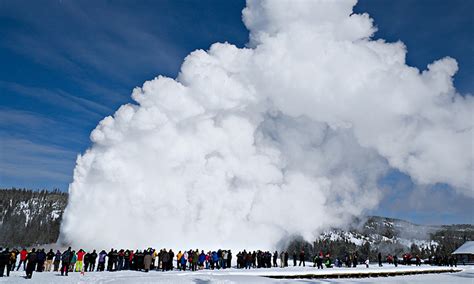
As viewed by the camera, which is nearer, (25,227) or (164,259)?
(164,259)

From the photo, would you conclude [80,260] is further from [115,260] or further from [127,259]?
[127,259]

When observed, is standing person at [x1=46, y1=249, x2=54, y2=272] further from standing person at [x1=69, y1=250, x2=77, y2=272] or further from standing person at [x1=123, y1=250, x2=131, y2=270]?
standing person at [x1=123, y1=250, x2=131, y2=270]

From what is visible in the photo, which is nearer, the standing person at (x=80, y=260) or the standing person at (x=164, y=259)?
the standing person at (x=80, y=260)

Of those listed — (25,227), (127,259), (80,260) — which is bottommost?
(80,260)

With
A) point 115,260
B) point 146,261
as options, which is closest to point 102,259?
point 115,260

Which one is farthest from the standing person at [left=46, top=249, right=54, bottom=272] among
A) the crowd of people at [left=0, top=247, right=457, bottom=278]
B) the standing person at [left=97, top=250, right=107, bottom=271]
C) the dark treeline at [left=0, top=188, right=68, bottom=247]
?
the dark treeline at [left=0, top=188, right=68, bottom=247]

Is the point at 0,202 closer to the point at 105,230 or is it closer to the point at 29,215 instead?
the point at 29,215

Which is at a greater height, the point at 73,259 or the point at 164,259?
the point at 164,259

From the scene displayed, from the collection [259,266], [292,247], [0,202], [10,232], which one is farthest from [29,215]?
[259,266]

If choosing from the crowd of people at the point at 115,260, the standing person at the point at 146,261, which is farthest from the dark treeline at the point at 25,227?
the standing person at the point at 146,261

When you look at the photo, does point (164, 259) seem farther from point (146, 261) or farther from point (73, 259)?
point (73, 259)

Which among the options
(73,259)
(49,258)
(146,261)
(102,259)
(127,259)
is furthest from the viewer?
(127,259)

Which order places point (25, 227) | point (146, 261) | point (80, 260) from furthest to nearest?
point (25, 227) → point (146, 261) → point (80, 260)

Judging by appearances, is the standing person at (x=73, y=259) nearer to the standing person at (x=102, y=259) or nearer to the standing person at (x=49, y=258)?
the standing person at (x=49, y=258)
